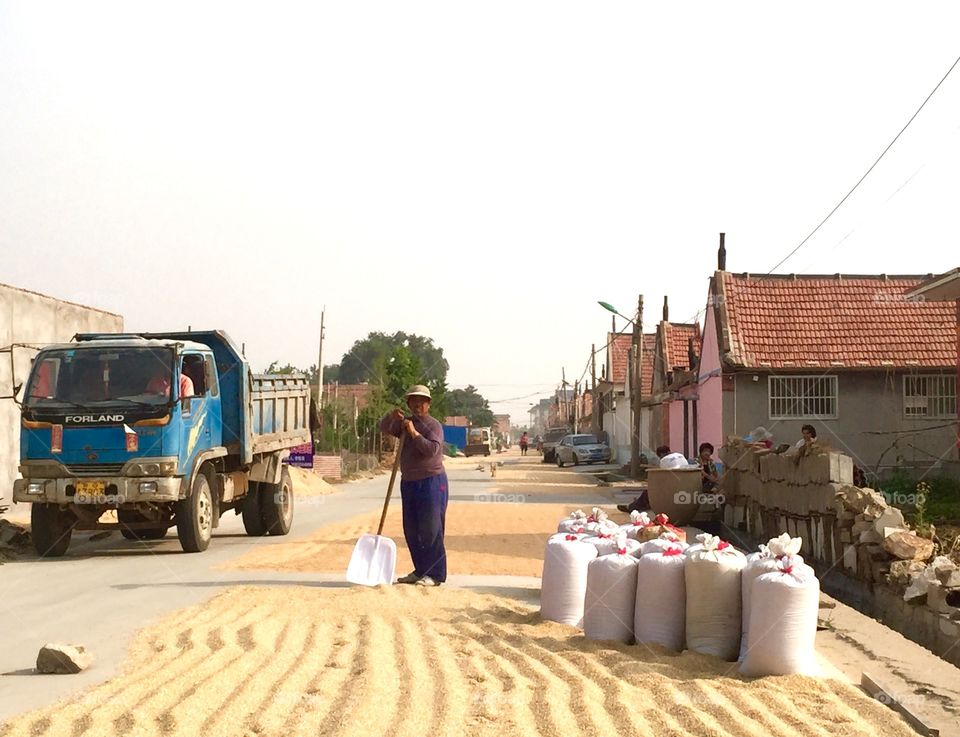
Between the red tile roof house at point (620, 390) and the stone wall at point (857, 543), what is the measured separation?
3530cm

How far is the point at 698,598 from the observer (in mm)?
8195

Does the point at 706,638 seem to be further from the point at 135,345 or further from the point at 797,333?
the point at 797,333

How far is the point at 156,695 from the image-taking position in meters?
6.67

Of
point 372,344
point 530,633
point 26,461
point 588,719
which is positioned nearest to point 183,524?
point 26,461

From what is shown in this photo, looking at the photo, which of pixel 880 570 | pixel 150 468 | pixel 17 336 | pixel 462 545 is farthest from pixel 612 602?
pixel 17 336

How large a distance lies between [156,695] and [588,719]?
2.40m

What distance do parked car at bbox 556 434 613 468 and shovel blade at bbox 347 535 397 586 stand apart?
4637cm

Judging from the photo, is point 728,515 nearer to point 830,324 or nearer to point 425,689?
point 830,324

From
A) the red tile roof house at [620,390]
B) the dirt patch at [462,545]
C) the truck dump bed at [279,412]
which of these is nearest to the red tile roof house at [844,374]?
Answer: the dirt patch at [462,545]

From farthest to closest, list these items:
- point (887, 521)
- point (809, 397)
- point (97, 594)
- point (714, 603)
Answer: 1. point (809, 397)
2. point (887, 521)
3. point (97, 594)
4. point (714, 603)

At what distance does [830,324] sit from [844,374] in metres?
1.77

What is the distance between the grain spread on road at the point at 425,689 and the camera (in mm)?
6066

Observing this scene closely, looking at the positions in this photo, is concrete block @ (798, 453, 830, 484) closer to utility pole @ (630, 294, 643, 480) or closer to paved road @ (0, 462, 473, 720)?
paved road @ (0, 462, 473, 720)

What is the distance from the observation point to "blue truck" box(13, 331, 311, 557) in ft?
48.6
